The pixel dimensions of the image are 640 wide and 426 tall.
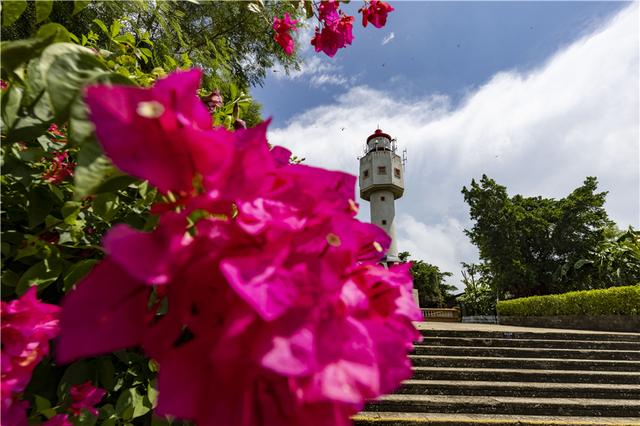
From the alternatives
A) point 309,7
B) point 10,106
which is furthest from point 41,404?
point 309,7

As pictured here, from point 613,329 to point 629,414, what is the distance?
22.9 feet

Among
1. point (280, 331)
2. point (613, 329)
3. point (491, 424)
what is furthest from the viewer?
point (613, 329)

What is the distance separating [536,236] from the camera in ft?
81.3

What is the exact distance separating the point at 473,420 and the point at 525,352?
2.75 meters

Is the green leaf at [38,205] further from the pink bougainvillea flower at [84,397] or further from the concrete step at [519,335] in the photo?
the concrete step at [519,335]

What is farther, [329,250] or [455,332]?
[455,332]

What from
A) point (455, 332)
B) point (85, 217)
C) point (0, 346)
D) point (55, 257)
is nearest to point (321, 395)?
point (0, 346)

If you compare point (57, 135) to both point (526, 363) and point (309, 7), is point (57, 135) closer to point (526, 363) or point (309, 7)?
point (309, 7)

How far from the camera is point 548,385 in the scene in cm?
495

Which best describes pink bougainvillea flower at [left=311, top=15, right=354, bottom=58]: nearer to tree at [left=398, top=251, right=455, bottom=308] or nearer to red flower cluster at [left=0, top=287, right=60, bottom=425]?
red flower cluster at [left=0, top=287, right=60, bottom=425]

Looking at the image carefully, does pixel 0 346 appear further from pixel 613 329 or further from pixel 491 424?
pixel 613 329

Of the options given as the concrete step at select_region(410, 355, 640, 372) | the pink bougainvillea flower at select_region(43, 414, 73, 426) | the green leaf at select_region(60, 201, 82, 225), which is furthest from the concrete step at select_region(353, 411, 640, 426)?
the green leaf at select_region(60, 201, 82, 225)

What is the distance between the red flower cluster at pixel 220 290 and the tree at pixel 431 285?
38.9m

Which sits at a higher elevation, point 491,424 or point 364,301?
point 364,301
